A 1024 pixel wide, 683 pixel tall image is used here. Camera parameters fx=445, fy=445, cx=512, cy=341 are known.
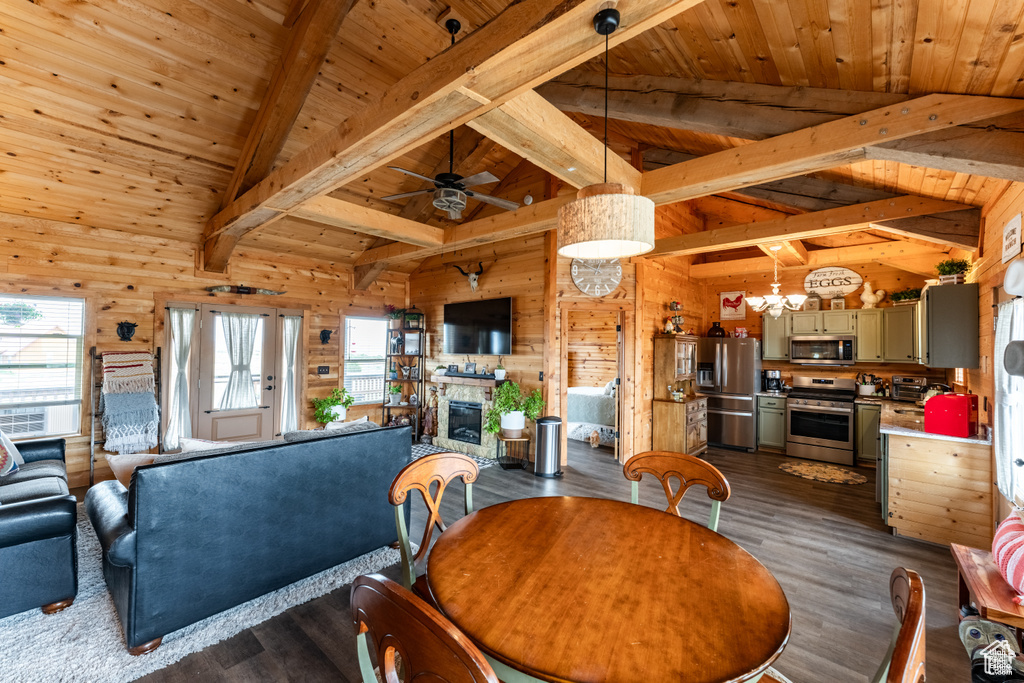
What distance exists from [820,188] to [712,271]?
2872mm

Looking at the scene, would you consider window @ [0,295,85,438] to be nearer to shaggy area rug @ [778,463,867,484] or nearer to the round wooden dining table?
the round wooden dining table

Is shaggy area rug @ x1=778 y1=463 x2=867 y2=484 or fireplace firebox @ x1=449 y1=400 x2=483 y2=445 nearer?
shaggy area rug @ x1=778 y1=463 x2=867 y2=484

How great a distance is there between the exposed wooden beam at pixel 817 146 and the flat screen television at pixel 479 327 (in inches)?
111

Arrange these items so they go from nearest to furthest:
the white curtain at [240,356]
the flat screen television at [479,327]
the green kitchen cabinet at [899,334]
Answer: the green kitchen cabinet at [899,334]
the white curtain at [240,356]
the flat screen television at [479,327]

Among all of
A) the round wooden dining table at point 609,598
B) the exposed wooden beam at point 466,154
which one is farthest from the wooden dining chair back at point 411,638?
the exposed wooden beam at point 466,154

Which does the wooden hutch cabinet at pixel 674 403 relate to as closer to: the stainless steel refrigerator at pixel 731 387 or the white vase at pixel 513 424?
the stainless steel refrigerator at pixel 731 387

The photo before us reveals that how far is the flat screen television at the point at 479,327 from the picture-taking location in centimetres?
590

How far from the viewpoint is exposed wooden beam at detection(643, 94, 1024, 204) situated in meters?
2.20

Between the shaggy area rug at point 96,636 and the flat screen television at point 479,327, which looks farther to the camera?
the flat screen television at point 479,327

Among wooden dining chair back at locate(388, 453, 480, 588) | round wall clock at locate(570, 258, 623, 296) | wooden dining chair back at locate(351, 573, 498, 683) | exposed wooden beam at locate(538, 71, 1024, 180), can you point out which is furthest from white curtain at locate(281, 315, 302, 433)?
wooden dining chair back at locate(351, 573, 498, 683)

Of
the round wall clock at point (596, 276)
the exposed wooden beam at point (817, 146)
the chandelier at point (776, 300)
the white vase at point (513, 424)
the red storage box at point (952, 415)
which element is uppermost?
the exposed wooden beam at point (817, 146)

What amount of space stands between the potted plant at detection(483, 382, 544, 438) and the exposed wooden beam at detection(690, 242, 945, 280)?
3.60 m

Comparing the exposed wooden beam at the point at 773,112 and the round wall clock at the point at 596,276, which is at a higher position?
the exposed wooden beam at the point at 773,112

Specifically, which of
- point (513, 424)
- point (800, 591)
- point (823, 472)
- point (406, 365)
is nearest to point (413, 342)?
point (406, 365)
